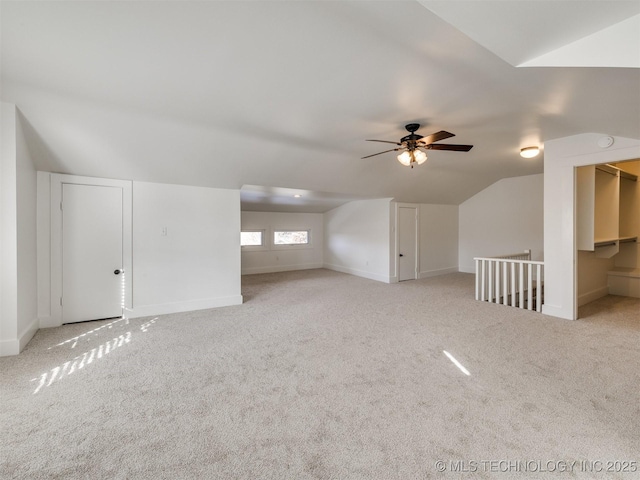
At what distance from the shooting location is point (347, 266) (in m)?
8.06

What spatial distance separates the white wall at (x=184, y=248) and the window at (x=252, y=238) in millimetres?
3228

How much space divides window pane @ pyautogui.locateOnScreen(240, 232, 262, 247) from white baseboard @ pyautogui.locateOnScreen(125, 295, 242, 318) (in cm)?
338

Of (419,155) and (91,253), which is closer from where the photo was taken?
(419,155)

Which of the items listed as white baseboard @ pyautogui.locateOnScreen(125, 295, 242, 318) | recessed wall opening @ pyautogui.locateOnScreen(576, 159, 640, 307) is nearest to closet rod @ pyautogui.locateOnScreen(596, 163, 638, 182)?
recessed wall opening @ pyautogui.locateOnScreen(576, 159, 640, 307)

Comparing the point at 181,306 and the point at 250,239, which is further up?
the point at 250,239

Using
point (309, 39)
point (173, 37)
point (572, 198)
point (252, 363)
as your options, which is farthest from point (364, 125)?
point (572, 198)

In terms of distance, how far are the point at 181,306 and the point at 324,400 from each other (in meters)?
3.21

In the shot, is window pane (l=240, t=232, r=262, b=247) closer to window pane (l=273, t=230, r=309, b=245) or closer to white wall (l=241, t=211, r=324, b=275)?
white wall (l=241, t=211, r=324, b=275)

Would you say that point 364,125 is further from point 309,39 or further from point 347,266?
point 347,266

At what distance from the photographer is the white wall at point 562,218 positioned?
3.69m

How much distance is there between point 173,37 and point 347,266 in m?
6.80

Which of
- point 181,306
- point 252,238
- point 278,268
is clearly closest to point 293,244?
point 278,268

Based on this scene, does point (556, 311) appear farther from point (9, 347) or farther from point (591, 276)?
point (9, 347)

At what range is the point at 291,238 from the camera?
8797 mm
